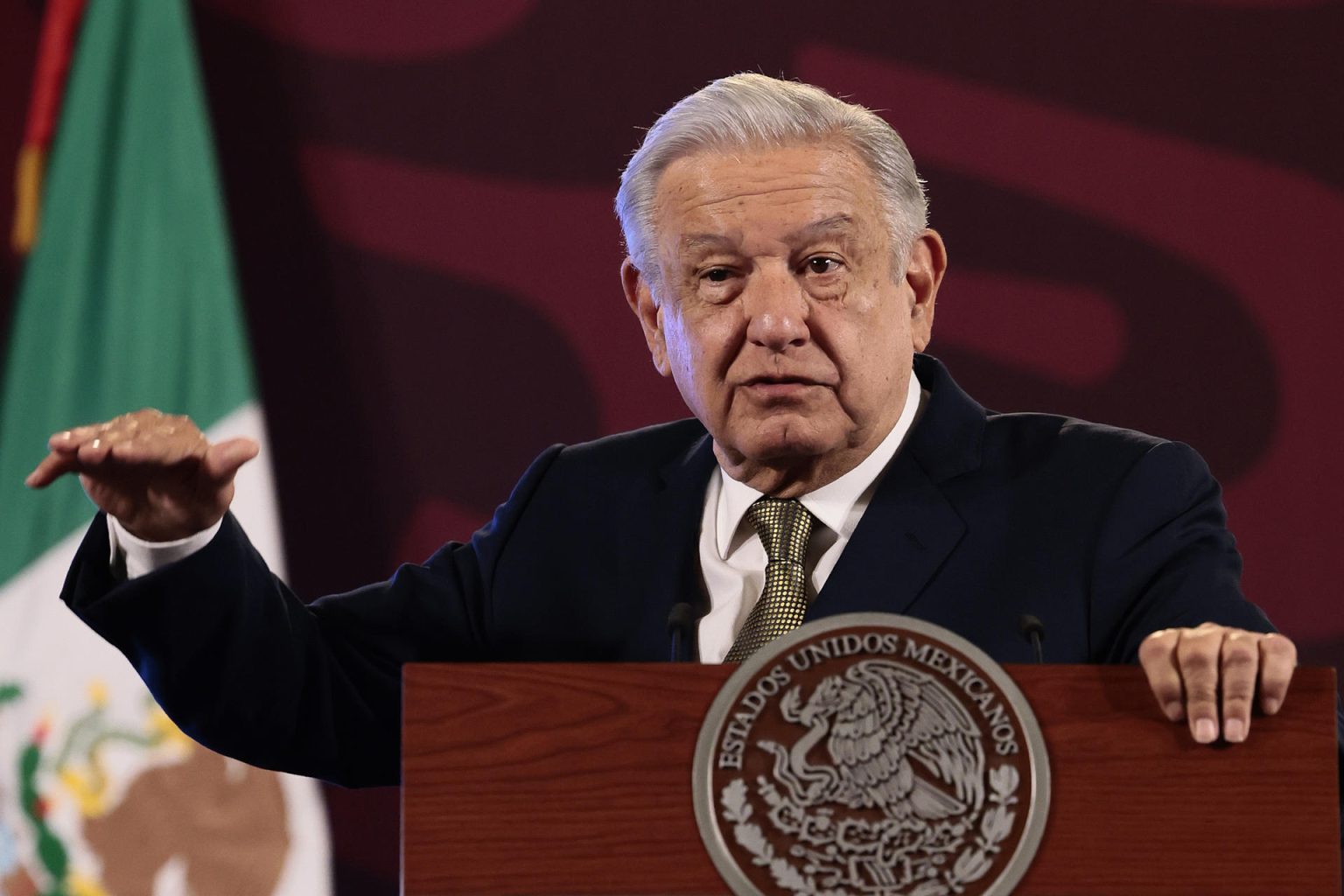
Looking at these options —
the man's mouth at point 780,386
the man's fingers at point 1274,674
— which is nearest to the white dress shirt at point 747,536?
the man's mouth at point 780,386

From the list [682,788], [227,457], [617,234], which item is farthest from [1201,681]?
[617,234]

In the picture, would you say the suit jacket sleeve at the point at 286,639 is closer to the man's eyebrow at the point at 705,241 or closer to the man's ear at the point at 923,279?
the man's eyebrow at the point at 705,241

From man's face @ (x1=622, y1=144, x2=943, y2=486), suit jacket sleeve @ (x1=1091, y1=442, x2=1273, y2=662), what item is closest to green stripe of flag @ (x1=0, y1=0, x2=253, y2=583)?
man's face @ (x1=622, y1=144, x2=943, y2=486)

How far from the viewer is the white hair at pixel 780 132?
199cm

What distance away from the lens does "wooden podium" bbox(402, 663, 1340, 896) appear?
1.26m

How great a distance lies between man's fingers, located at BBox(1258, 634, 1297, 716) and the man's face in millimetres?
752

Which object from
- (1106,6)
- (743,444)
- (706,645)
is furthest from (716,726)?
(1106,6)

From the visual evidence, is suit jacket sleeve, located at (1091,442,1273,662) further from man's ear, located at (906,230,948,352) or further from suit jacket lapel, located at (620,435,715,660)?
suit jacket lapel, located at (620,435,715,660)

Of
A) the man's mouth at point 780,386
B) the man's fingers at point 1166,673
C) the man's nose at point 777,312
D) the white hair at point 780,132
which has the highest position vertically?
the white hair at point 780,132

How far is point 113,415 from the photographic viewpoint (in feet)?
10.1

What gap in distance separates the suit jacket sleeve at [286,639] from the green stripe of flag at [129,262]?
116cm

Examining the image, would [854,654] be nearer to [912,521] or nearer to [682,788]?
[682,788]

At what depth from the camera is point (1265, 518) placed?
2.99 m

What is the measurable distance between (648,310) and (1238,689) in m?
1.12
